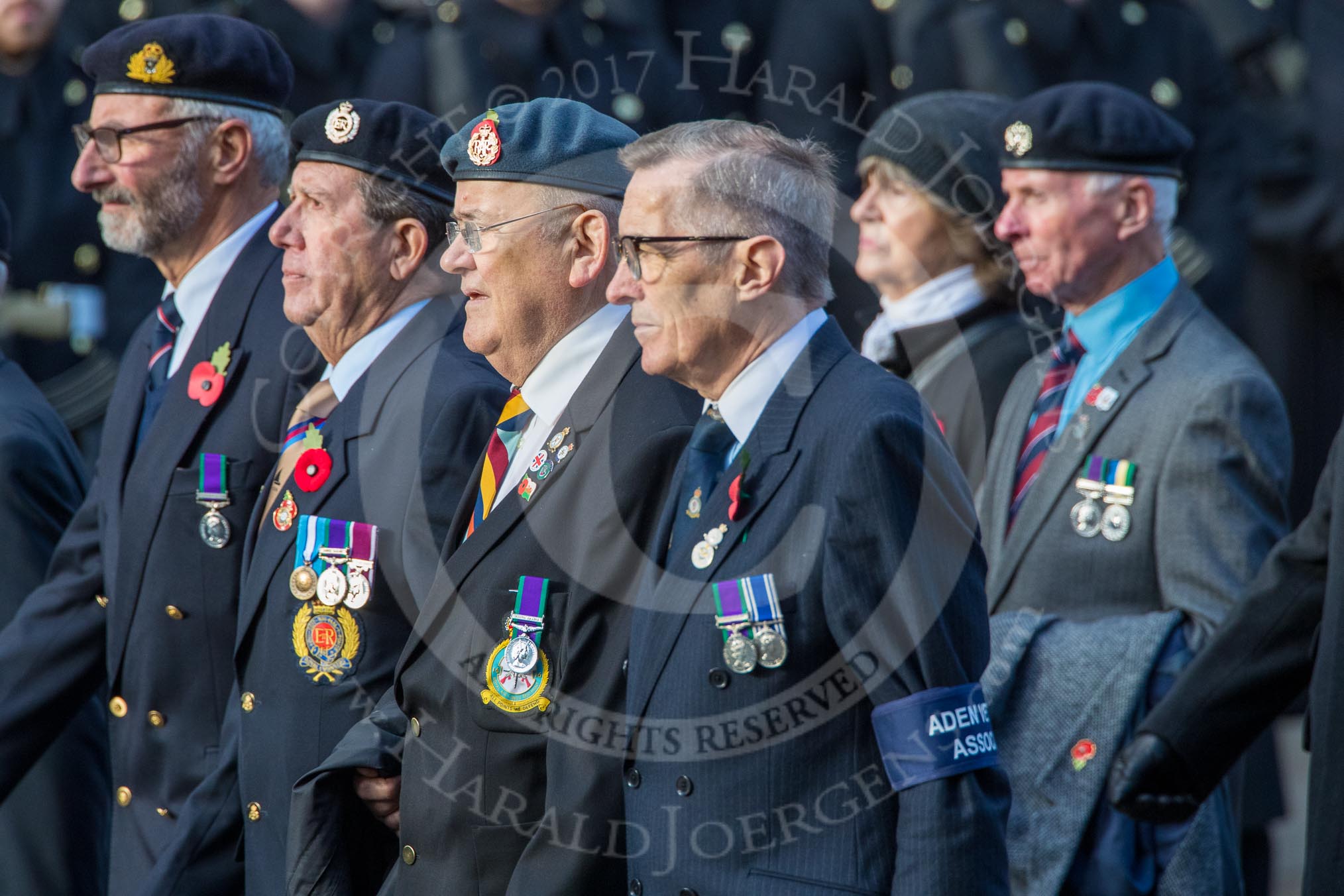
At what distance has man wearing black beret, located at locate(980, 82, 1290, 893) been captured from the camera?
405cm

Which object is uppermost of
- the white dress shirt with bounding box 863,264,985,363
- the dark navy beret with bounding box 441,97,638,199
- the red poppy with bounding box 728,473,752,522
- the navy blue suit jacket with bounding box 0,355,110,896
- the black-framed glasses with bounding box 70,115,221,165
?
the dark navy beret with bounding box 441,97,638,199

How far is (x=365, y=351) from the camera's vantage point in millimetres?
3852

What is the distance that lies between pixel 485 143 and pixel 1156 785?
169 centimetres

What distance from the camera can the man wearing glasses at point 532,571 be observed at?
311cm

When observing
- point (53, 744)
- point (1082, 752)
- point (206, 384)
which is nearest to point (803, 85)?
point (206, 384)

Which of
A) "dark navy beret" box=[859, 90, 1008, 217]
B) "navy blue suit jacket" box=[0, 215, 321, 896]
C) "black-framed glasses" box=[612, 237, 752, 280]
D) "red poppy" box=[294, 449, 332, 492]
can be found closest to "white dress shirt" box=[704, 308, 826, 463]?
"black-framed glasses" box=[612, 237, 752, 280]

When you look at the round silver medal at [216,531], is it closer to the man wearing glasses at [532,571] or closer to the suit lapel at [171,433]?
the suit lapel at [171,433]

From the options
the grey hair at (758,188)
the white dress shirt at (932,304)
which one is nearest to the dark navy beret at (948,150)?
the white dress shirt at (932,304)

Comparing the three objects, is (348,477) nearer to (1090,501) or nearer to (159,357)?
(159,357)

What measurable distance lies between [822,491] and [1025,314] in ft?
8.40

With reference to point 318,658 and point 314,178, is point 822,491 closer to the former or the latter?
point 318,658

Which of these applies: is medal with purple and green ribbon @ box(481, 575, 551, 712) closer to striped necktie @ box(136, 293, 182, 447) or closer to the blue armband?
the blue armband

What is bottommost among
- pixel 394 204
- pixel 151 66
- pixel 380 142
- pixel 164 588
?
pixel 164 588

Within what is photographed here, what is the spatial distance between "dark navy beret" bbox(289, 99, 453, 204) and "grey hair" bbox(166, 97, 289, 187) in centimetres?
53
